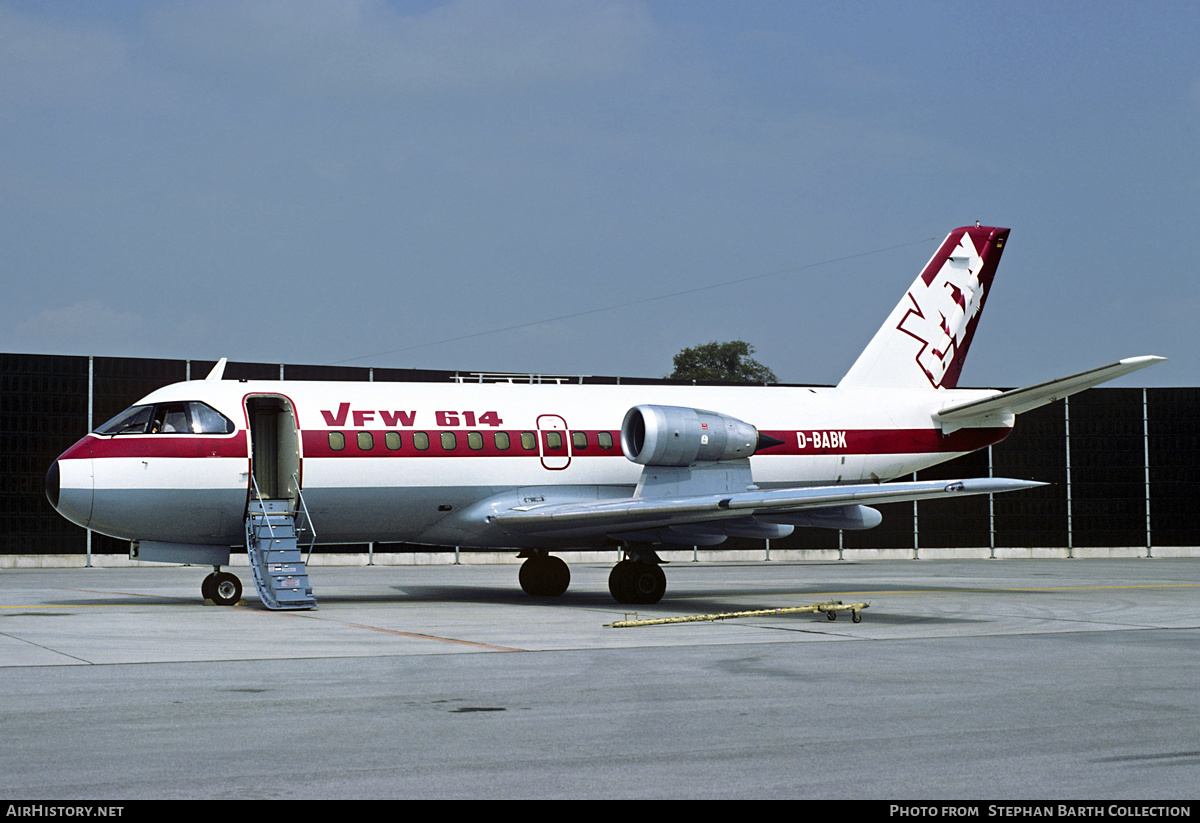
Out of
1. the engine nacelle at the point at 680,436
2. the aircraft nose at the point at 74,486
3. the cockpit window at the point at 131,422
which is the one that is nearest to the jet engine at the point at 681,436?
the engine nacelle at the point at 680,436

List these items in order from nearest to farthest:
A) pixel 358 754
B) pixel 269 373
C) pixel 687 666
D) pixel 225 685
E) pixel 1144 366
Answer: pixel 358 754, pixel 225 685, pixel 687 666, pixel 1144 366, pixel 269 373

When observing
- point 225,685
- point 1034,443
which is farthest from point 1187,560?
point 225,685

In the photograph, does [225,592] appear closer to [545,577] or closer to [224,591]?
[224,591]

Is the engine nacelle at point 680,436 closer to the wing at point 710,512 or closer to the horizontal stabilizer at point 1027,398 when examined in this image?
the wing at point 710,512

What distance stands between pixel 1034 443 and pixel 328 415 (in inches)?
1436

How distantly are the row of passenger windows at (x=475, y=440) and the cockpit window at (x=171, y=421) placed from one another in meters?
2.08

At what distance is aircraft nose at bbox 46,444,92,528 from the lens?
71.0 feet

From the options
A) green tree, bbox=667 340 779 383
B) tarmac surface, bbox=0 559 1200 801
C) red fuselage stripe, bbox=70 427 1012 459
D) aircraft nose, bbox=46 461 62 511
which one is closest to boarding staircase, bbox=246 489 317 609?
tarmac surface, bbox=0 559 1200 801

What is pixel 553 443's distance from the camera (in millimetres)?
25047

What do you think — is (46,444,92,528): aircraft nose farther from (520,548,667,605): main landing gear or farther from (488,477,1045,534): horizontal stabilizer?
(520,548,667,605): main landing gear

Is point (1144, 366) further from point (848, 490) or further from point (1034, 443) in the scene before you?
point (1034, 443)

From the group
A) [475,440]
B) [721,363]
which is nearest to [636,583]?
[475,440]

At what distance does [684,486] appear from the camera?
2422 cm

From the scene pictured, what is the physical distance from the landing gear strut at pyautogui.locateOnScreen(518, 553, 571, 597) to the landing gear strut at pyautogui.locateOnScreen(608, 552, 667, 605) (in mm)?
2630
